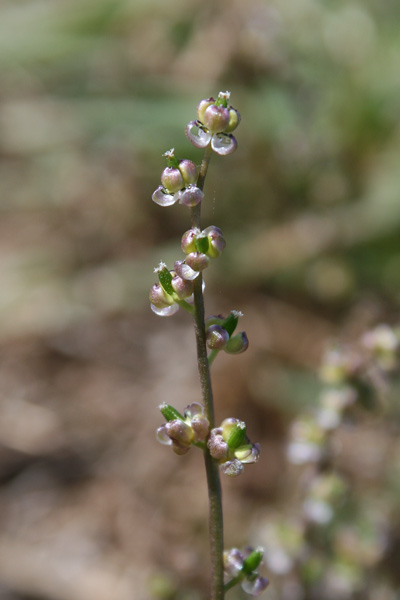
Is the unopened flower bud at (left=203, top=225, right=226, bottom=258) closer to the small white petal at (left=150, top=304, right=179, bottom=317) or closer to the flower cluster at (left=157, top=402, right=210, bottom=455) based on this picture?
the small white petal at (left=150, top=304, right=179, bottom=317)

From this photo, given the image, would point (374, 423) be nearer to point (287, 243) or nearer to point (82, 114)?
point (287, 243)

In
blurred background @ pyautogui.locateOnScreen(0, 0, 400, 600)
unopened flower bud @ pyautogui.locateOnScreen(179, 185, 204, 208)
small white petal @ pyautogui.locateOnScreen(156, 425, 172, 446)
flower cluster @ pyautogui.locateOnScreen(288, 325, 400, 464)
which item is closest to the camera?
unopened flower bud @ pyautogui.locateOnScreen(179, 185, 204, 208)

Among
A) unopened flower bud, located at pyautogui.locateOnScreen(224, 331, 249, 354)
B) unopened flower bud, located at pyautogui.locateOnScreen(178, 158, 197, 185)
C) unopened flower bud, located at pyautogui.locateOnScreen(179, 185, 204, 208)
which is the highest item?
unopened flower bud, located at pyautogui.locateOnScreen(178, 158, 197, 185)

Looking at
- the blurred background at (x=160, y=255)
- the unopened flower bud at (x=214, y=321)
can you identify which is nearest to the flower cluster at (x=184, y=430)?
the unopened flower bud at (x=214, y=321)

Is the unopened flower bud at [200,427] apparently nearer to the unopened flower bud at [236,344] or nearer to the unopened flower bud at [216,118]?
the unopened flower bud at [236,344]

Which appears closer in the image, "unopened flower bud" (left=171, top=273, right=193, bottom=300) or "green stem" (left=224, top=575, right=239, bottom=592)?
"unopened flower bud" (left=171, top=273, right=193, bottom=300)

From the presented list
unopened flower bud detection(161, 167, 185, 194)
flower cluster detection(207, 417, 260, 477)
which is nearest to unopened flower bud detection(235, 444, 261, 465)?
flower cluster detection(207, 417, 260, 477)
